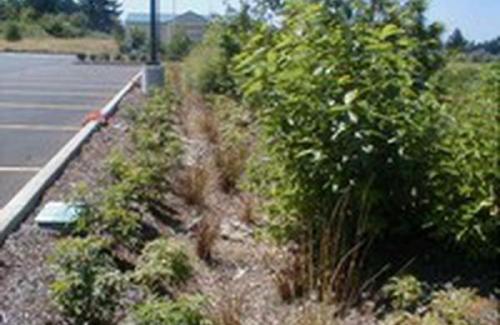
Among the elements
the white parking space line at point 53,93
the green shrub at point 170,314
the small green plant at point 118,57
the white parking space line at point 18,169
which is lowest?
the small green plant at point 118,57

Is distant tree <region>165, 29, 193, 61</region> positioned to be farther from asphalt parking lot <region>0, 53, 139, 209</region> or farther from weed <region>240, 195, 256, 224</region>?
weed <region>240, 195, 256, 224</region>

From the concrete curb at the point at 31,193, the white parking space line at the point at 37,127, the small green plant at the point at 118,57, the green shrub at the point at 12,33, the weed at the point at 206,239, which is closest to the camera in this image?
the concrete curb at the point at 31,193

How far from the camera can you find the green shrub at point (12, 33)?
61250 millimetres

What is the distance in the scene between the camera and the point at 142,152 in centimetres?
803

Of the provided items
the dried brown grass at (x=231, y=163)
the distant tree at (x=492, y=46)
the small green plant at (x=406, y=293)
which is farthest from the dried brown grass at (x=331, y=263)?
the dried brown grass at (x=231, y=163)

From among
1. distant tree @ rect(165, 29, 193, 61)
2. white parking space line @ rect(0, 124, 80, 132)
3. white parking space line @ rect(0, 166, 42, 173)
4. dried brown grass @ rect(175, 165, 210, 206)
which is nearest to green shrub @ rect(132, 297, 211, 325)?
dried brown grass @ rect(175, 165, 210, 206)

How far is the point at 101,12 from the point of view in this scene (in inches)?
3792

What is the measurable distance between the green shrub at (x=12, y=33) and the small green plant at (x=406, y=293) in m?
59.6

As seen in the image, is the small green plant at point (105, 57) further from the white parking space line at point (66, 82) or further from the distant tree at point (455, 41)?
the distant tree at point (455, 41)

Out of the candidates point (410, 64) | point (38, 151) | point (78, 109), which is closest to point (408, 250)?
point (410, 64)

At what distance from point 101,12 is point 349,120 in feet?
310

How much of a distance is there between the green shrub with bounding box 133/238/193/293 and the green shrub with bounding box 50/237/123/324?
0.53 m

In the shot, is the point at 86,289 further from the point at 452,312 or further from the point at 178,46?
the point at 178,46

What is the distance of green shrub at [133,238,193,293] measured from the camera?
4.93 metres
